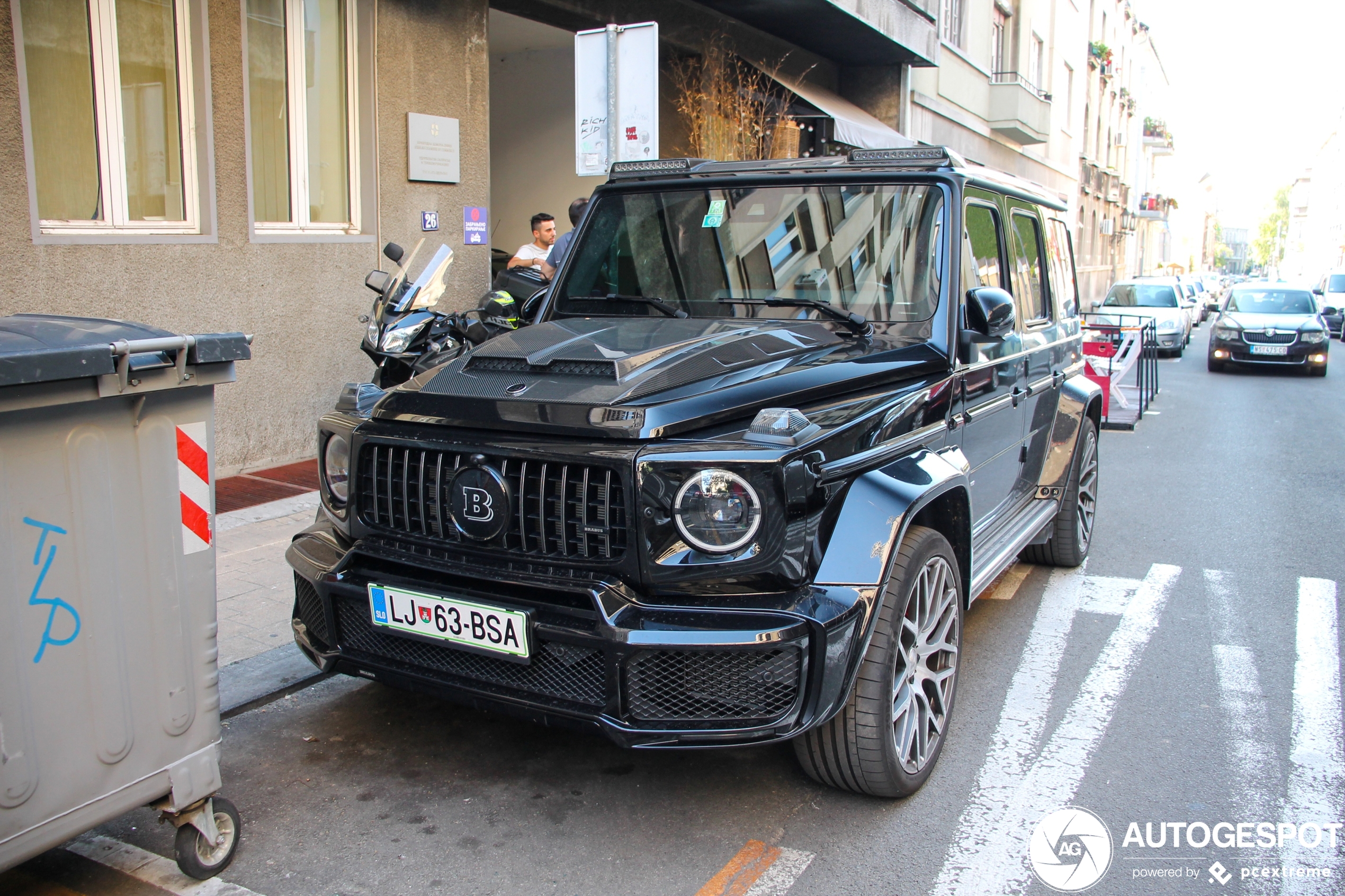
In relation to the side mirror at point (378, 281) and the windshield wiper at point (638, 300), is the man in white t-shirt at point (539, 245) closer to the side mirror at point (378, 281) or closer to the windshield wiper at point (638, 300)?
the side mirror at point (378, 281)

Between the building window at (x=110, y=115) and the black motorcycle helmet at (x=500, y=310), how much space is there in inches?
104

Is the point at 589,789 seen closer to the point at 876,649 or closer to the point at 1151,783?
the point at 876,649

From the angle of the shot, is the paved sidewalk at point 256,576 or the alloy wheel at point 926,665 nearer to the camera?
the alloy wheel at point 926,665

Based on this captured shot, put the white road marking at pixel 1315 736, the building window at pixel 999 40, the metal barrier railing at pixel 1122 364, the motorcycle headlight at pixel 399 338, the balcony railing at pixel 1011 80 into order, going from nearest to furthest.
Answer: the white road marking at pixel 1315 736 < the motorcycle headlight at pixel 399 338 < the metal barrier railing at pixel 1122 364 < the balcony railing at pixel 1011 80 < the building window at pixel 999 40

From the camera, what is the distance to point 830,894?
2729 millimetres

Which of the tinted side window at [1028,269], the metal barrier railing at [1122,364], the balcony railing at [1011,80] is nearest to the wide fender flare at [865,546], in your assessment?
the tinted side window at [1028,269]

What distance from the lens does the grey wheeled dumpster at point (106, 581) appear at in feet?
7.49

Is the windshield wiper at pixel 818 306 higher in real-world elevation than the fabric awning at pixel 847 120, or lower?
lower

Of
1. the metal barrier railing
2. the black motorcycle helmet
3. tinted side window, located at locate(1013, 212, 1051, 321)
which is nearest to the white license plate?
the black motorcycle helmet

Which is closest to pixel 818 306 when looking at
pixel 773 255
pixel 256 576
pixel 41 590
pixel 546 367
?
pixel 773 255

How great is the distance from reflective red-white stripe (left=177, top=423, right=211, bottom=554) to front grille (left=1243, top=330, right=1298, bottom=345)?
18146mm

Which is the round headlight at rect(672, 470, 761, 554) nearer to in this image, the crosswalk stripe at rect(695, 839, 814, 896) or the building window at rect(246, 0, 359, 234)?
the crosswalk stripe at rect(695, 839, 814, 896)

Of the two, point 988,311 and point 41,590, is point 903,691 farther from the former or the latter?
point 41,590

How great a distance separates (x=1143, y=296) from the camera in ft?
72.8
